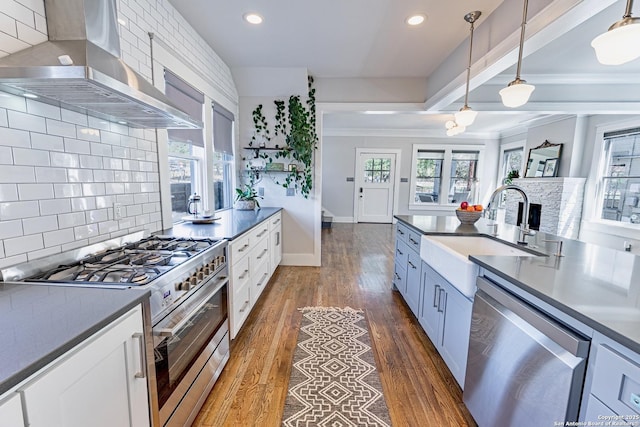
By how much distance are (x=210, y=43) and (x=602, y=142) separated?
20.1 ft

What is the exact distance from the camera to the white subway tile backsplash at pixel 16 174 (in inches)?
42.6

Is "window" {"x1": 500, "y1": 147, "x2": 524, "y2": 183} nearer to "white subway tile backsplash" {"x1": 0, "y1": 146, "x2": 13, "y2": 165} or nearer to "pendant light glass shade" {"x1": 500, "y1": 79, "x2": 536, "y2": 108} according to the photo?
"pendant light glass shade" {"x1": 500, "y1": 79, "x2": 536, "y2": 108}

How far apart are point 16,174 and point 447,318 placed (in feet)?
7.83

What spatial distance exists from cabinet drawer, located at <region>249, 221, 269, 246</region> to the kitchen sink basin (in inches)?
58.9

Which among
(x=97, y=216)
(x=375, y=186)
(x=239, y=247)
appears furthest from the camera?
(x=375, y=186)

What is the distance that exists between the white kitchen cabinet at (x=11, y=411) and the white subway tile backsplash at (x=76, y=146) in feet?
3.88

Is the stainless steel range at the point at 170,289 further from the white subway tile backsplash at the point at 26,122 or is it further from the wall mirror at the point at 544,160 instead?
the wall mirror at the point at 544,160

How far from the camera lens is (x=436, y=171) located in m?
8.03

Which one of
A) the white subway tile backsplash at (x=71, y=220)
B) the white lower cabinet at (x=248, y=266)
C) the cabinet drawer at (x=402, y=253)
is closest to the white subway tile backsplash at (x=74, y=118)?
the white subway tile backsplash at (x=71, y=220)

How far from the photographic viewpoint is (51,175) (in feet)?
4.16

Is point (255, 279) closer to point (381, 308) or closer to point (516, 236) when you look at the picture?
point (381, 308)

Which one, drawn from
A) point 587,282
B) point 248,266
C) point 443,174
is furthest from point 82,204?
point 443,174

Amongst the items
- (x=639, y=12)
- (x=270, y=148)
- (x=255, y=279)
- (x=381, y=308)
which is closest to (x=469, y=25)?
(x=639, y=12)

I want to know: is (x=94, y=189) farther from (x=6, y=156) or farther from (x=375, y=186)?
(x=375, y=186)
